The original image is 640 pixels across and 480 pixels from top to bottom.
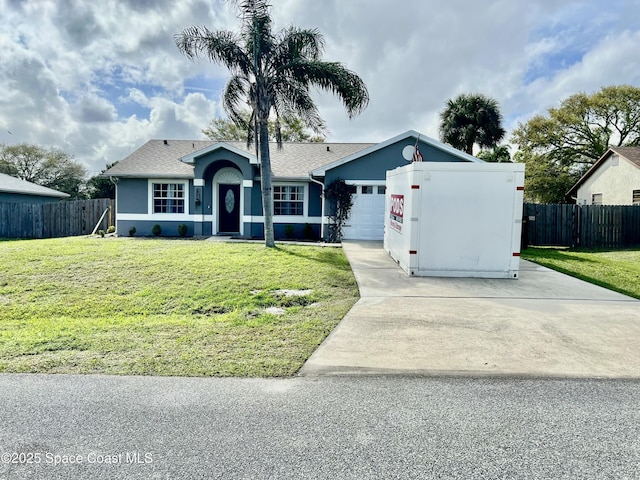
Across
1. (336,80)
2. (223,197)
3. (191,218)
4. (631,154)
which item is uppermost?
(336,80)

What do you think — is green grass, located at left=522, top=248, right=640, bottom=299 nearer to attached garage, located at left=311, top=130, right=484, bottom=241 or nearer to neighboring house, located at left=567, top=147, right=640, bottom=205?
attached garage, located at left=311, top=130, right=484, bottom=241

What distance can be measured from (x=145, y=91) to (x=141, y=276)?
1495cm

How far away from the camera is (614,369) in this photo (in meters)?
3.96

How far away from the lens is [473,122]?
22.6 m

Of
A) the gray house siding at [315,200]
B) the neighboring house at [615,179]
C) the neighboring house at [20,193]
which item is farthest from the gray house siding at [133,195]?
the neighboring house at [615,179]

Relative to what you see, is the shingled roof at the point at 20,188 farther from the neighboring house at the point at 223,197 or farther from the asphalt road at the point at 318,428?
the asphalt road at the point at 318,428

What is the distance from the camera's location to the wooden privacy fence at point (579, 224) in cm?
1638

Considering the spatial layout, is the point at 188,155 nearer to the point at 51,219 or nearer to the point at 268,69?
the point at 268,69

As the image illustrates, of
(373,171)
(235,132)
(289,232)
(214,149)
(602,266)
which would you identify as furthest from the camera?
(235,132)

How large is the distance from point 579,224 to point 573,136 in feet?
69.1

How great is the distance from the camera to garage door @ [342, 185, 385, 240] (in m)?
15.6

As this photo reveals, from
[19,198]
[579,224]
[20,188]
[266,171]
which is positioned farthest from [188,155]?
[579,224]

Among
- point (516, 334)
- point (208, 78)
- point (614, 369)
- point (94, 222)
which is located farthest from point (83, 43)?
point (614, 369)

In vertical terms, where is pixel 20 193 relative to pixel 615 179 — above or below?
below
